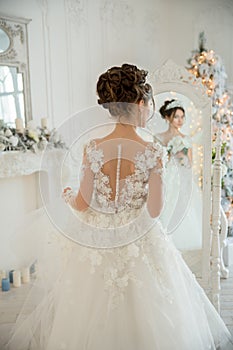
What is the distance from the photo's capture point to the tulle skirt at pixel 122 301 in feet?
4.69

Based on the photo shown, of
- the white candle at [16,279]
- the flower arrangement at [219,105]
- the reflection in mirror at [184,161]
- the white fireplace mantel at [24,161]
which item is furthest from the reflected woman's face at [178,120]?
the white candle at [16,279]

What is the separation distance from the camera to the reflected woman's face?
7.55 ft

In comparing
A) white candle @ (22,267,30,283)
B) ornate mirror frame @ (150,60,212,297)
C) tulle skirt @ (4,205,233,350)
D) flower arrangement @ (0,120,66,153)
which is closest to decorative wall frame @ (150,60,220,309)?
ornate mirror frame @ (150,60,212,297)

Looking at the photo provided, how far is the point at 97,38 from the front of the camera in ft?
11.6

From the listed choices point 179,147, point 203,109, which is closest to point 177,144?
point 179,147

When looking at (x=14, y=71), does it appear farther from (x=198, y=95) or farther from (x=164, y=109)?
(x=198, y=95)

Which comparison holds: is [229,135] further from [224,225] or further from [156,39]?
[156,39]

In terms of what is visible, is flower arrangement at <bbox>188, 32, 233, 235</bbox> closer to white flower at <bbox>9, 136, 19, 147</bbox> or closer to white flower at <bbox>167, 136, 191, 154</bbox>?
white flower at <bbox>167, 136, 191, 154</bbox>

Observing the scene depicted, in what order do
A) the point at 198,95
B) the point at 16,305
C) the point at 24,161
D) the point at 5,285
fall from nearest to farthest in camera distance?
1. the point at 198,95
2. the point at 16,305
3. the point at 5,285
4. the point at 24,161

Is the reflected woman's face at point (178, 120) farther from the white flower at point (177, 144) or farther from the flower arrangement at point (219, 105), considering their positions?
the flower arrangement at point (219, 105)

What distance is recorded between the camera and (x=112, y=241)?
1.47m

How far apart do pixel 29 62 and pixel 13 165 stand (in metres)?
1.03

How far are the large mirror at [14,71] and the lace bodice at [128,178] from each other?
6.02 feet

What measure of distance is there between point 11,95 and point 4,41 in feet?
1.44
